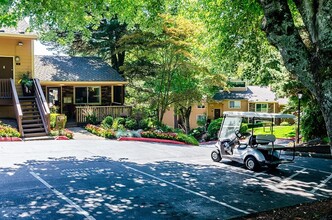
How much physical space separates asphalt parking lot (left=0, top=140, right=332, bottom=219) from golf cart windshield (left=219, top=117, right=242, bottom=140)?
107 cm

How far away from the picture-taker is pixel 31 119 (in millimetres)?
18281

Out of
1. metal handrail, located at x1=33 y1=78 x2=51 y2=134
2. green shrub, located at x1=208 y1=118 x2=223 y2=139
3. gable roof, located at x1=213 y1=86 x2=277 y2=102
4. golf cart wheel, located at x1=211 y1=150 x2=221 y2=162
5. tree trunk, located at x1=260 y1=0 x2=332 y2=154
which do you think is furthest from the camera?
gable roof, located at x1=213 y1=86 x2=277 y2=102

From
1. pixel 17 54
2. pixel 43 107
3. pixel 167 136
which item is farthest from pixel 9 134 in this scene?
pixel 167 136

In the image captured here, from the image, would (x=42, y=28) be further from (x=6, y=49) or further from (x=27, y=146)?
(x=6, y=49)

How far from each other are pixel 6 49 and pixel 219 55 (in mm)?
13085

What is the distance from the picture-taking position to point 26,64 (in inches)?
814

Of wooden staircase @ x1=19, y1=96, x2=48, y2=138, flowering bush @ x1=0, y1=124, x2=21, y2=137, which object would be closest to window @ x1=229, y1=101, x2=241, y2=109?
wooden staircase @ x1=19, y1=96, x2=48, y2=138

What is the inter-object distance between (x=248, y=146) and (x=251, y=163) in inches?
27.7

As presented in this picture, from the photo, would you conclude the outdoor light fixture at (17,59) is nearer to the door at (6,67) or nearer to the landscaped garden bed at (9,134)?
the door at (6,67)

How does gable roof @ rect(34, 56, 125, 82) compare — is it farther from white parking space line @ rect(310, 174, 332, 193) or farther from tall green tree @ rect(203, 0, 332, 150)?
tall green tree @ rect(203, 0, 332, 150)

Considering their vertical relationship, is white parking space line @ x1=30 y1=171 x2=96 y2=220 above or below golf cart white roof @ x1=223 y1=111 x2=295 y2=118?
below

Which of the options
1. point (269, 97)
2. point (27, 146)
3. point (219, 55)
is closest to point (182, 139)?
point (219, 55)

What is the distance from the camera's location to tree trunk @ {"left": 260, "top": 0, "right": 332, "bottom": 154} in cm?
550

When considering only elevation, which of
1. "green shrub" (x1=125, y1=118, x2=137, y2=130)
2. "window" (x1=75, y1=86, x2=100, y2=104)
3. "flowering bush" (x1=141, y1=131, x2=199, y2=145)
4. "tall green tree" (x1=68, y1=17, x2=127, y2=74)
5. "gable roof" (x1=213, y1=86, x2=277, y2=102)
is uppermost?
"tall green tree" (x1=68, y1=17, x2=127, y2=74)
